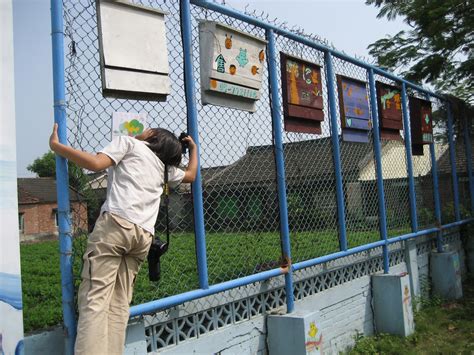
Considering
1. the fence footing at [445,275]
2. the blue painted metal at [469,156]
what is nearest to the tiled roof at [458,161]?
the blue painted metal at [469,156]

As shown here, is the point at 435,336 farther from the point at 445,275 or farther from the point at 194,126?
the point at 194,126

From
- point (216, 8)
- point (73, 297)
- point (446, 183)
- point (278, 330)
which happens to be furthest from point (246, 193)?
point (446, 183)

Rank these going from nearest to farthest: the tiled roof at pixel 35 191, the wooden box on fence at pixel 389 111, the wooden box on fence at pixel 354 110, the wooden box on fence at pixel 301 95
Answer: the wooden box on fence at pixel 301 95 < the wooden box on fence at pixel 354 110 < the wooden box on fence at pixel 389 111 < the tiled roof at pixel 35 191

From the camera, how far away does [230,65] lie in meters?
3.51

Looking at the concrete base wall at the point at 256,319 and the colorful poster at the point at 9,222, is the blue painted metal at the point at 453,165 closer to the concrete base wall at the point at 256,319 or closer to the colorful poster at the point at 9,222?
the concrete base wall at the point at 256,319

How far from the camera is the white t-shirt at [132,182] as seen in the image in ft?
8.05

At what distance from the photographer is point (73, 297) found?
8.22ft

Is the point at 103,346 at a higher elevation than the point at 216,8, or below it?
below

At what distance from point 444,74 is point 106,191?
27.3ft

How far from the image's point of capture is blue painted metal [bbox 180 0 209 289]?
3.18m

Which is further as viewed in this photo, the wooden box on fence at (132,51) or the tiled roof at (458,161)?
the tiled roof at (458,161)

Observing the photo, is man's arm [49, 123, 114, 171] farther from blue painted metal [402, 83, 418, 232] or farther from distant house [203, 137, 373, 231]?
blue painted metal [402, 83, 418, 232]

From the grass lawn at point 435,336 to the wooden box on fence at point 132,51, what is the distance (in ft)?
11.2

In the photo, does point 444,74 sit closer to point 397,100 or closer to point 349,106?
point 397,100
